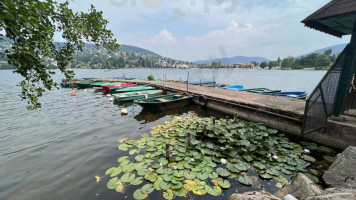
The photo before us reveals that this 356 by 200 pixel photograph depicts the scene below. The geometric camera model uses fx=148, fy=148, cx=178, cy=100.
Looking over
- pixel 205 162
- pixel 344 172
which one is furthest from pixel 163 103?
pixel 344 172

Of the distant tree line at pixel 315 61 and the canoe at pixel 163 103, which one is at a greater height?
the distant tree line at pixel 315 61

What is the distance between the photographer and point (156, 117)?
1073cm

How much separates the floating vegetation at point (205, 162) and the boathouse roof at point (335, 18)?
190 inches

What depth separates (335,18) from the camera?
5.25 m

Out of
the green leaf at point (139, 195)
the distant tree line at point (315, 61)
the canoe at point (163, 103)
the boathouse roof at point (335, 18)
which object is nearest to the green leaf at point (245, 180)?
the green leaf at point (139, 195)

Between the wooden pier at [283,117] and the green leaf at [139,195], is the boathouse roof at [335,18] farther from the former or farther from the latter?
the green leaf at [139,195]

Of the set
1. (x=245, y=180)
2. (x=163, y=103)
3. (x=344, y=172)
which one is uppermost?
(x=163, y=103)

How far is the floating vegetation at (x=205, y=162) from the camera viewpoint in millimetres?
4195

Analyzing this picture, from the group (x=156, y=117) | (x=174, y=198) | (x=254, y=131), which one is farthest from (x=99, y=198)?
(x=156, y=117)

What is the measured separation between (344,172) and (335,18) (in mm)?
5142

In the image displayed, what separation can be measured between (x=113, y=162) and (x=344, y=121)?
918 cm

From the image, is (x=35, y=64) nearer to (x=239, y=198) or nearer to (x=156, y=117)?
(x=239, y=198)

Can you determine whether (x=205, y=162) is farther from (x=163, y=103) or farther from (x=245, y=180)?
(x=163, y=103)

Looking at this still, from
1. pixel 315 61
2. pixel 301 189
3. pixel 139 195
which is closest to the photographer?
pixel 301 189
